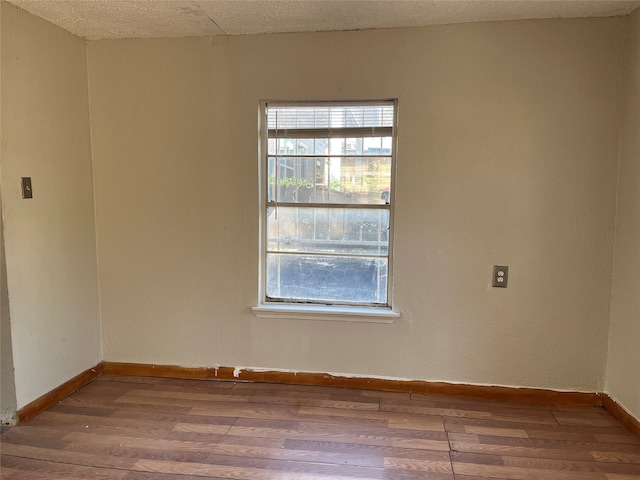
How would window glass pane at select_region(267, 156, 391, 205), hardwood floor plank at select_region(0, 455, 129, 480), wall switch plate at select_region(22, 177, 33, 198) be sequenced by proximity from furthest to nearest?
window glass pane at select_region(267, 156, 391, 205)
wall switch plate at select_region(22, 177, 33, 198)
hardwood floor plank at select_region(0, 455, 129, 480)

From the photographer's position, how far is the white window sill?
2.50 m

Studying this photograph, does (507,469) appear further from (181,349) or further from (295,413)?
(181,349)

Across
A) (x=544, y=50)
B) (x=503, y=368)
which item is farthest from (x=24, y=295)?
(x=544, y=50)

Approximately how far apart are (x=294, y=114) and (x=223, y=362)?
1.64 metres

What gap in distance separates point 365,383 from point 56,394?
1.81m

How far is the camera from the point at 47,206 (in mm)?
2307

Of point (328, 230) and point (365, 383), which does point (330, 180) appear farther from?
point (365, 383)

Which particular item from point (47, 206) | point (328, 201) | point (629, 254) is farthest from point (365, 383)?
point (47, 206)

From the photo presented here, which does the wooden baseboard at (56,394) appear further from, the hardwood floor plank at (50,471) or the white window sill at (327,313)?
the white window sill at (327,313)

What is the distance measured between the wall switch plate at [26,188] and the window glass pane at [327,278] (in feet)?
4.38

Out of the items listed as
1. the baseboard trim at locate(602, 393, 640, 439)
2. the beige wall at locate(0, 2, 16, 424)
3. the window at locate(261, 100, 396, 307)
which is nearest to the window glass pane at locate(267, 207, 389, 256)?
the window at locate(261, 100, 396, 307)

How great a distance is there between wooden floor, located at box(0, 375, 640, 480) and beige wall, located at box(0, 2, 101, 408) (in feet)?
1.11

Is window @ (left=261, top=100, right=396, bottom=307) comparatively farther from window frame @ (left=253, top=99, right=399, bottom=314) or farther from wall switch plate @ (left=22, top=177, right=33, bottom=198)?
wall switch plate @ (left=22, top=177, right=33, bottom=198)

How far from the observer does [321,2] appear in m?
2.03
